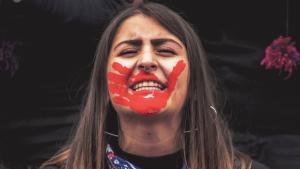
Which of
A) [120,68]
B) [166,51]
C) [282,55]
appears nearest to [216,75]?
[282,55]

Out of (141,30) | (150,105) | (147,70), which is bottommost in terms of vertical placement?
(150,105)

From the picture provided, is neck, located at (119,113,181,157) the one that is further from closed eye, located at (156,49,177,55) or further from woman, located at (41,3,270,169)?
closed eye, located at (156,49,177,55)

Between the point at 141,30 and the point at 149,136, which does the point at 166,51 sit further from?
the point at 149,136

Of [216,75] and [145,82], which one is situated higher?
[145,82]

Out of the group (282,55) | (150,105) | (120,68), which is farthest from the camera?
(282,55)

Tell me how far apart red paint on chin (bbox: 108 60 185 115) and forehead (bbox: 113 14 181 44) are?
13cm

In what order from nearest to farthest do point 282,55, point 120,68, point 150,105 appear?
point 150,105
point 120,68
point 282,55

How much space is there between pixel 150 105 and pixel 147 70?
0.45ft

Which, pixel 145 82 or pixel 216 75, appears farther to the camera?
pixel 216 75

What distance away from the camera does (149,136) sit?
260cm

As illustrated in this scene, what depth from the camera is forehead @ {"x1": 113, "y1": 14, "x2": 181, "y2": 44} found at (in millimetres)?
2711

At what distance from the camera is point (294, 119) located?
360 cm

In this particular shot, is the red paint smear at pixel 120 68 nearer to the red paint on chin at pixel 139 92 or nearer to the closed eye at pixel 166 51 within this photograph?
the red paint on chin at pixel 139 92

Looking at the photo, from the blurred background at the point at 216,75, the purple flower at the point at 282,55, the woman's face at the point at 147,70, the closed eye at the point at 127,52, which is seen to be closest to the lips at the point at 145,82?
the woman's face at the point at 147,70
